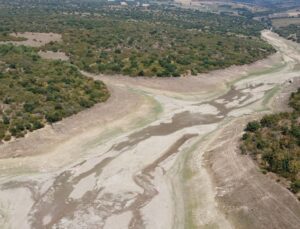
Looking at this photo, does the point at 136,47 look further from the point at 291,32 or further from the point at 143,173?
the point at 291,32

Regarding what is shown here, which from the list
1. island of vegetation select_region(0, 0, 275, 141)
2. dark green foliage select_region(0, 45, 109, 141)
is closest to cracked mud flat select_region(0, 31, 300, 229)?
dark green foliage select_region(0, 45, 109, 141)

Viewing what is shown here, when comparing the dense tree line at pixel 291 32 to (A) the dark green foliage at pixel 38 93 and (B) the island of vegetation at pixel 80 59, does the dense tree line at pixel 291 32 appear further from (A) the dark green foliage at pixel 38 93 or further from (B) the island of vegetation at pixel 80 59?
(A) the dark green foliage at pixel 38 93

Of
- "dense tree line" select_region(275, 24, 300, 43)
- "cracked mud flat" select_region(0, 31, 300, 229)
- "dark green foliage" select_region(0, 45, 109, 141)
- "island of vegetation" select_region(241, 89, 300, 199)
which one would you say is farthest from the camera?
"dense tree line" select_region(275, 24, 300, 43)

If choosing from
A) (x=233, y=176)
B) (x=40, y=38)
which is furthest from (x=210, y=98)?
(x=40, y=38)

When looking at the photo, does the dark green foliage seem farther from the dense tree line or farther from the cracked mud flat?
the dense tree line

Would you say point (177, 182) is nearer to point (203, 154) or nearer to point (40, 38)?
point (203, 154)

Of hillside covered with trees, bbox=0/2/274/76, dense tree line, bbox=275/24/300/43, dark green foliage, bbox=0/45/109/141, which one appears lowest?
dense tree line, bbox=275/24/300/43
